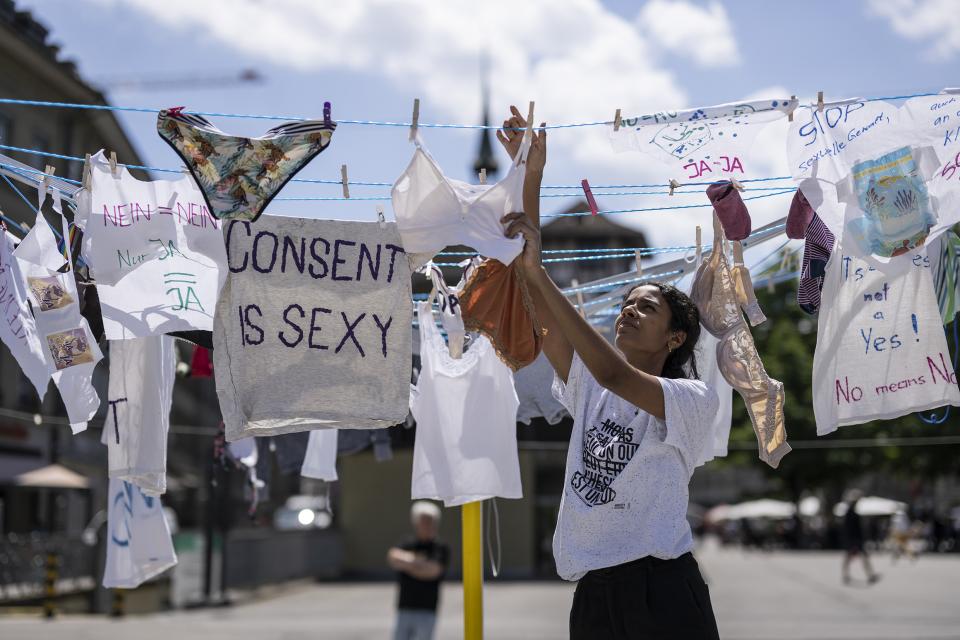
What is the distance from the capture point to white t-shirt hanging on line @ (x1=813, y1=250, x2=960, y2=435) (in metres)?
4.27

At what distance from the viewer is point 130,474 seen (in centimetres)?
457

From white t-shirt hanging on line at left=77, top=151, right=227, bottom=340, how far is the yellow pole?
172 centimetres

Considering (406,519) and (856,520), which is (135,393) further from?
(406,519)

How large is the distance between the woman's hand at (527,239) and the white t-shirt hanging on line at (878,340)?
1530mm

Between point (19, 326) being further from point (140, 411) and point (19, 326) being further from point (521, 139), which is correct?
point (521, 139)

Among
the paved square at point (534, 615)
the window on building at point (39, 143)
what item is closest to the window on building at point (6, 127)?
the window on building at point (39, 143)

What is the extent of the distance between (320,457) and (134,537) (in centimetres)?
110

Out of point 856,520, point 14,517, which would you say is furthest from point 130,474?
point 14,517

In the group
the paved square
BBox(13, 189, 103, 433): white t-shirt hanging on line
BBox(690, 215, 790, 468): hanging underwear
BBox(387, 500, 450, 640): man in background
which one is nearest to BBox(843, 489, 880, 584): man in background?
the paved square

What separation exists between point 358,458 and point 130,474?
2261 centimetres

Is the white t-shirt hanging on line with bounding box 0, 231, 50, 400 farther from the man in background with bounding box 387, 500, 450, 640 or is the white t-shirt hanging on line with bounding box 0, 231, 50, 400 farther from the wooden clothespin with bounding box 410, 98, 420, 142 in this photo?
the man in background with bounding box 387, 500, 450, 640

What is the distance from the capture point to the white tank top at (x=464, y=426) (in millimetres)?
4941

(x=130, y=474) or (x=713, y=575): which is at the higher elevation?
(x=130, y=474)

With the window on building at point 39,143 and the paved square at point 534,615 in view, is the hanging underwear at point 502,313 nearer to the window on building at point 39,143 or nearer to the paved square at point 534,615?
the paved square at point 534,615
